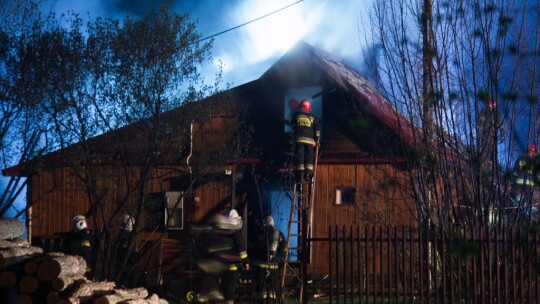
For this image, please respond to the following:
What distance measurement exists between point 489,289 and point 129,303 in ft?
15.5

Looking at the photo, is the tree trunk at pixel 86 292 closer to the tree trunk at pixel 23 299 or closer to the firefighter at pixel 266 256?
the tree trunk at pixel 23 299

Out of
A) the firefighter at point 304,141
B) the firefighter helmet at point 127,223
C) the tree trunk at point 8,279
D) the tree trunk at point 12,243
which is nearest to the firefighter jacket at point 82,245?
the firefighter helmet at point 127,223

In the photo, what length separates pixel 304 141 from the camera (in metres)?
14.6

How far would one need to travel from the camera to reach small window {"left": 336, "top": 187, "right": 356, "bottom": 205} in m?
15.8

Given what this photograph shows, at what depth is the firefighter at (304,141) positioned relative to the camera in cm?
1453

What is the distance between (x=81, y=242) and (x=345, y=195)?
6.36 metres

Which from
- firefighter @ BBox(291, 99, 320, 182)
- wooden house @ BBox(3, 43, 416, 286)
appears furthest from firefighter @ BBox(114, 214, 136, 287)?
firefighter @ BBox(291, 99, 320, 182)

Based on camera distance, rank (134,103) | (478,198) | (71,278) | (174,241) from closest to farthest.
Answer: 1. (478,198)
2. (71,278)
3. (134,103)
4. (174,241)

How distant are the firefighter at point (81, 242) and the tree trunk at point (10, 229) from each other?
1792 mm

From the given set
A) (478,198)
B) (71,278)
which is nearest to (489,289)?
(478,198)

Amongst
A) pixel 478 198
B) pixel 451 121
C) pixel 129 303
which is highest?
pixel 451 121

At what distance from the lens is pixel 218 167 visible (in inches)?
544

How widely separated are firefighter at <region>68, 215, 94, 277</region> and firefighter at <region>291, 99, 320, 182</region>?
4677 millimetres

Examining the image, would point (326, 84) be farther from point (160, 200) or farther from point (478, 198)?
point (478, 198)
